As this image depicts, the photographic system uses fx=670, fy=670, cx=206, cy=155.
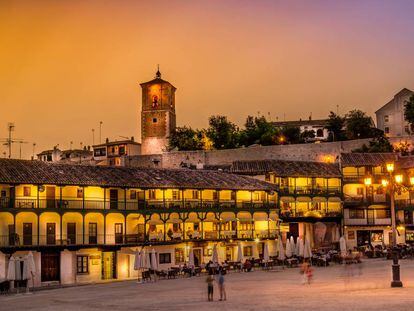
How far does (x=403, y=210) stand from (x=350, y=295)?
159ft

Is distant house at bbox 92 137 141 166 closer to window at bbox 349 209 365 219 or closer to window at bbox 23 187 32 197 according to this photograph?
window at bbox 349 209 365 219

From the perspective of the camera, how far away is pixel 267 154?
100188 mm

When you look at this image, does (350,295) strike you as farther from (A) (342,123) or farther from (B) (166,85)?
(B) (166,85)

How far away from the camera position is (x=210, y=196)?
6406 cm

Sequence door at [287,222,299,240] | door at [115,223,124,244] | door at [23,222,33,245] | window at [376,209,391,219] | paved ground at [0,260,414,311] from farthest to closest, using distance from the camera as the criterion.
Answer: window at [376,209,391,219], door at [287,222,299,240], door at [115,223,124,244], door at [23,222,33,245], paved ground at [0,260,414,311]

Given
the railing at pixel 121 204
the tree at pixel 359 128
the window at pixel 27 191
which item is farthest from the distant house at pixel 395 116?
the window at pixel 27 191

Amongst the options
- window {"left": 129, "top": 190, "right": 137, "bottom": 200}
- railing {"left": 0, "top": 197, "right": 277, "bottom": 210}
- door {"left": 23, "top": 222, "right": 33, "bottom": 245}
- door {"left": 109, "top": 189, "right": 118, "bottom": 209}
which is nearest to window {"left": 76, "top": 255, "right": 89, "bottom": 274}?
railing {"left": 0, "top": 197, "right": 277, "bottom": 210}

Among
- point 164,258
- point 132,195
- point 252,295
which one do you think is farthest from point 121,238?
point 252,295

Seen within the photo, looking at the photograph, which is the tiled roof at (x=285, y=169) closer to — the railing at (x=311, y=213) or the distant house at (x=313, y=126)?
the railing at (x=311, y=213)

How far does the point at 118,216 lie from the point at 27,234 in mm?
8396

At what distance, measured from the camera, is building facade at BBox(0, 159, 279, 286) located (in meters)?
50.2

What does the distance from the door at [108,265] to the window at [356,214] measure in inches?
1387

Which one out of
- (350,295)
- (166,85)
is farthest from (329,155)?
(350,295)

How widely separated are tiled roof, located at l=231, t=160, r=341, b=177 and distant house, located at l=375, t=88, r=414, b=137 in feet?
124
